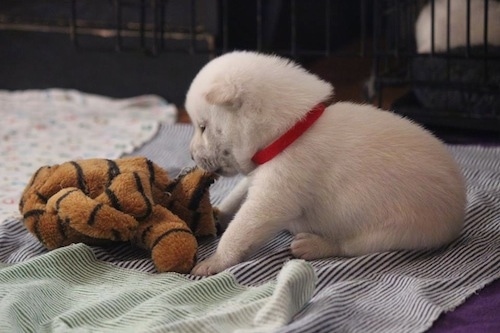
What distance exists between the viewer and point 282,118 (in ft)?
4.95

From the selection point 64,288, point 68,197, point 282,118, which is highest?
point 282,118

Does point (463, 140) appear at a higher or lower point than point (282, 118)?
lower

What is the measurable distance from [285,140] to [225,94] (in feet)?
0.42

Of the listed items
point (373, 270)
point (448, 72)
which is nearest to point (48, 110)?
point (448, 72)

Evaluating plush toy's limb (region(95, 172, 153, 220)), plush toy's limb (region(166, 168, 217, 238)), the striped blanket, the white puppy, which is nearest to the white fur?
the striped blanket

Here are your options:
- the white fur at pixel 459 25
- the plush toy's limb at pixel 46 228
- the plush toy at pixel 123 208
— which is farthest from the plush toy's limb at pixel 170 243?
the white fur at pixel 459 25

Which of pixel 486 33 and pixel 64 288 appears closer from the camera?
pixel 64 288

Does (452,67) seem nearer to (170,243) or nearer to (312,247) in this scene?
(312,247)

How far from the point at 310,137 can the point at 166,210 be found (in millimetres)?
266

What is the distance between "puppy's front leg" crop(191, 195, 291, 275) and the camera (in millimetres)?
1443

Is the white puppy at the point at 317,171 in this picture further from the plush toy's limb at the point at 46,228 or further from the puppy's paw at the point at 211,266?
the plush toy's limb at the point at 46,228

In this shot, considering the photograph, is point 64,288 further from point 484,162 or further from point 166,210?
point 484,162

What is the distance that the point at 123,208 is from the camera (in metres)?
1.47

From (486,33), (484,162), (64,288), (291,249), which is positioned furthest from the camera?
(486,33)
